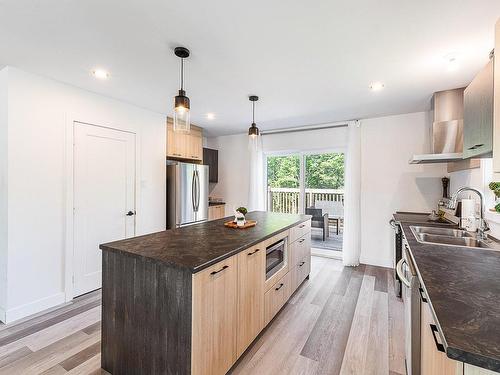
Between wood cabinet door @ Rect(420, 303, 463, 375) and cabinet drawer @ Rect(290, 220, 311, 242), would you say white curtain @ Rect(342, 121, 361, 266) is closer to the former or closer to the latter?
cabinet drawer @ Rect(290, 220, 311, 242)

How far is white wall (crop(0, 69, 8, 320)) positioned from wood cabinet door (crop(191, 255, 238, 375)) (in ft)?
7.67

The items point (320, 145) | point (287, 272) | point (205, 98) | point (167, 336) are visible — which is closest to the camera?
point (167, 336)

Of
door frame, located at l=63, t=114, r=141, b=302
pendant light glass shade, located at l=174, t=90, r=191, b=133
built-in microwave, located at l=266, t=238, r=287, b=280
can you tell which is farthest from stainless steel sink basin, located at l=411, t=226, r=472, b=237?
door frame, located at l=63, t=114, r=141, b=302

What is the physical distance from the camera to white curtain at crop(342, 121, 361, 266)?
13.2ft

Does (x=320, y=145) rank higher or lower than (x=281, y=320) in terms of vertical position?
higher

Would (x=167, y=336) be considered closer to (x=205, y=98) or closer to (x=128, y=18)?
(x=128, y=18)

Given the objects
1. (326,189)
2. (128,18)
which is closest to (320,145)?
(326,189)

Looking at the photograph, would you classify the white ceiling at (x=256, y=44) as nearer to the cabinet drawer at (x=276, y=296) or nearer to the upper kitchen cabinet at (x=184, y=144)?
the upper kitchen cabinet at (x=184, y=144)

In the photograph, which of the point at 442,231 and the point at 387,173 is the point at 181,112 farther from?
the point at 387,173

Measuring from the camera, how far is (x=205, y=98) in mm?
3197

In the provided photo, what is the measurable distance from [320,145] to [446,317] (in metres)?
3.91

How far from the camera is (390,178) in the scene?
3.88 meters

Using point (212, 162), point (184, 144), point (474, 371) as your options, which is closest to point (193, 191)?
point (184, 144)

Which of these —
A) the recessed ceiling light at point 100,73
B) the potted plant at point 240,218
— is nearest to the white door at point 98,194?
the recessed ceiling light at point 100,73
